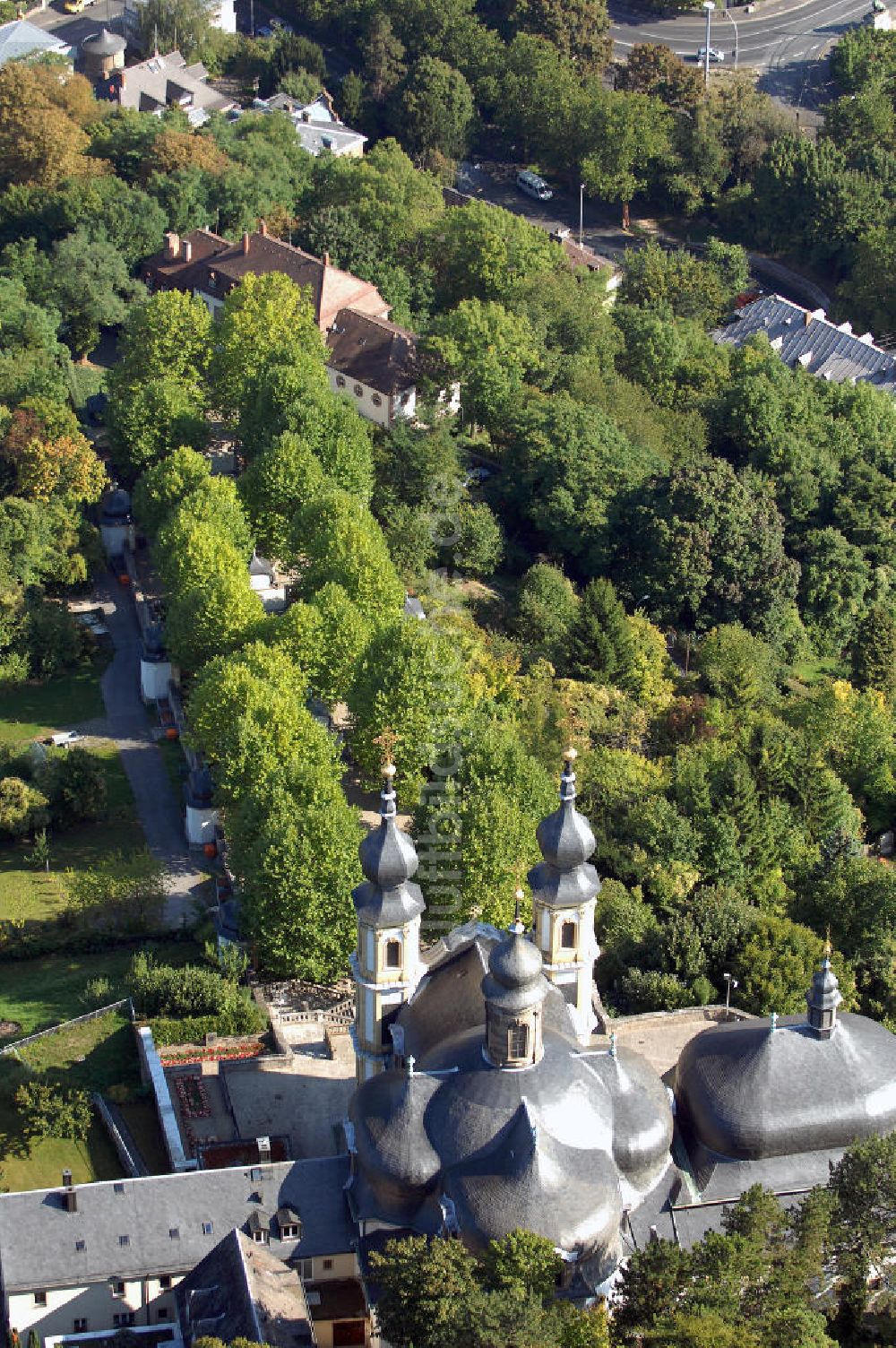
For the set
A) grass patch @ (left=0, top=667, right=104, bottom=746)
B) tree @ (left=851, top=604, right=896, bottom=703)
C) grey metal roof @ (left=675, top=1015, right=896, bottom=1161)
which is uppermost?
grey metal roof @ (left=675, top=1015, right=896, bottom=1161)

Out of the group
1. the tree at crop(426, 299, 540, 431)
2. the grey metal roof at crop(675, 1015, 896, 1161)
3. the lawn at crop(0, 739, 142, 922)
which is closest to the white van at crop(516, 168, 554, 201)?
the tree at crop(426, 299, 540, 431)

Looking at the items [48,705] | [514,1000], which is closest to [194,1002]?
[514,1000]

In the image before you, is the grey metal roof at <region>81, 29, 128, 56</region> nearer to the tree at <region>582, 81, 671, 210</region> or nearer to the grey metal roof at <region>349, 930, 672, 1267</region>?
the tree at <region>582, 81, 671, 210</region>

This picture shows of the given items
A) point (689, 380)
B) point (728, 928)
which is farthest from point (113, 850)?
point (689, 380)

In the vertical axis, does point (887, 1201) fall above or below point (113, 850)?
above

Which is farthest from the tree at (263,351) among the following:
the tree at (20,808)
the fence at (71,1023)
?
the fence at (71,1023)

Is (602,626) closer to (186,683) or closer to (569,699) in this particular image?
(569,699)

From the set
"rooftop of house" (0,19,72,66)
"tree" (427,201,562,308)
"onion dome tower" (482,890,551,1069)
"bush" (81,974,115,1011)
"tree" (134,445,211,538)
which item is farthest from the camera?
"rooftop of house" (0,19,72,66)
